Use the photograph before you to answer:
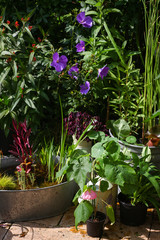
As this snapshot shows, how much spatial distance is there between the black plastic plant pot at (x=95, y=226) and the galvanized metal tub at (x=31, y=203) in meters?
0.32

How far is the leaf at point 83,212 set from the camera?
2.17 metres

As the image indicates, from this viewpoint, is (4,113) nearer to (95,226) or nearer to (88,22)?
(88,22)

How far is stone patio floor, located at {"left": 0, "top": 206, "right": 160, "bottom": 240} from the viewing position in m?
2.32

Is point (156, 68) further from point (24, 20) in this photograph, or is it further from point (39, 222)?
point (39, 222)

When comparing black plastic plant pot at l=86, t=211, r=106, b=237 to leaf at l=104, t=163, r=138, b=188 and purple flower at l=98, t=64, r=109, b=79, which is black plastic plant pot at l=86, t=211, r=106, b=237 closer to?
leaf at l=104, t=163, r=138, b=188

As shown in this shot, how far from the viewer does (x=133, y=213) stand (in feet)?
7.86

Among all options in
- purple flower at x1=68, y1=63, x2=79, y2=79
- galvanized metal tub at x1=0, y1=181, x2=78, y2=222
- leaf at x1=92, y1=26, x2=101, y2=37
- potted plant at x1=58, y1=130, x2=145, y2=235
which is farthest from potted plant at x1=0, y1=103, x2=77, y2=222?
leaf at x1=92, y1=26, x2=101, y2=37

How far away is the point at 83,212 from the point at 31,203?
1.46 feet

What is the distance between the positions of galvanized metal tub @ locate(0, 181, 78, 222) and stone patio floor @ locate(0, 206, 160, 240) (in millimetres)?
45

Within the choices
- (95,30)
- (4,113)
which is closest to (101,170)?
(4,113)

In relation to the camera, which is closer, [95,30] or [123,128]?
[123,128]

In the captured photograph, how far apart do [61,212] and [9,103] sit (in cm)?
97

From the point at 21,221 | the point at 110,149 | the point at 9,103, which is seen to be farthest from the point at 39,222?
the point at 9,103

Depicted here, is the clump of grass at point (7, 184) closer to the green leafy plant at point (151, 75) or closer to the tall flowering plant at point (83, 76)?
the tall flowering plant at point (83, 76)
